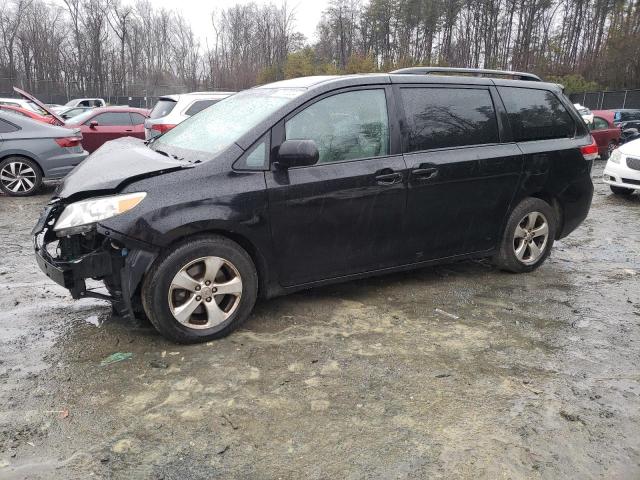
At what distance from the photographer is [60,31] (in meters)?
59.2

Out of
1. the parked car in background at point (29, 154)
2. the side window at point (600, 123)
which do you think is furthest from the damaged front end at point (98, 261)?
the side window at point (600, 123)

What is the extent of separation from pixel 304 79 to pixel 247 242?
153cm

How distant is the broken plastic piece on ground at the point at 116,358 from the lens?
332 cm

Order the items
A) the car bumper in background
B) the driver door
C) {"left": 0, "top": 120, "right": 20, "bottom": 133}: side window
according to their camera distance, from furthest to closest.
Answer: the car bumper in background, {"left": 0, "top": 120, "right": 20, "bottom": 133}: side window, the driver door

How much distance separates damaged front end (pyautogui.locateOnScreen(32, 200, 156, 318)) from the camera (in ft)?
10.7

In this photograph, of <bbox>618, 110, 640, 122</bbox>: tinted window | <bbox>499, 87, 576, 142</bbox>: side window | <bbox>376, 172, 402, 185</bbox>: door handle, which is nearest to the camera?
<bbox>376, 172, 402, 185</bbox>: door handle

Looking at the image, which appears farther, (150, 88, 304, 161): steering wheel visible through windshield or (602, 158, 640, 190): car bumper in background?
(602, 158, 640, 190): car bumper in background

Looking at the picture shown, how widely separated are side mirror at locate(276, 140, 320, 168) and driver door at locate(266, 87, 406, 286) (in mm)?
138

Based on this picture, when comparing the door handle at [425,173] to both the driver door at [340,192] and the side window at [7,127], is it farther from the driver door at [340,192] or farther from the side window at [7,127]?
the side window at [7,127]

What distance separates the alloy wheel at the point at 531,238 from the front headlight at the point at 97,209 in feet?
11.4

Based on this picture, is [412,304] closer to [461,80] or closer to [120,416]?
[461,80]

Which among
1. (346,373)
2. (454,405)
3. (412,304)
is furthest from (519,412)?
(412,304)

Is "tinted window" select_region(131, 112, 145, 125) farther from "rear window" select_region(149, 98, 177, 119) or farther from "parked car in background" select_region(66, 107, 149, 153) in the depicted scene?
"rear window" select_region(149, 98, 177, 119)

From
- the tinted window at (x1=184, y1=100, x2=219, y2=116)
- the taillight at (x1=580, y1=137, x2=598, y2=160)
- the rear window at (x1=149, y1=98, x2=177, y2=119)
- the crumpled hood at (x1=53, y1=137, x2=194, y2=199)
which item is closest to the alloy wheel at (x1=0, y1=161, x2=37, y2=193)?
the rear window at (x1=149, y1=98, x2=177, y2=119)
